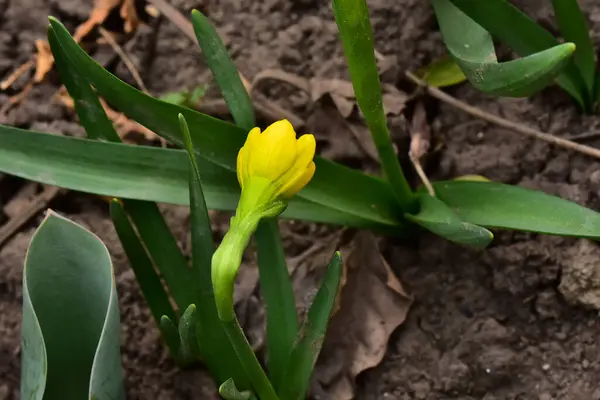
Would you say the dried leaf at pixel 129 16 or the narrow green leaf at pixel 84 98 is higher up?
the narrow green leaf at pixel 84 98

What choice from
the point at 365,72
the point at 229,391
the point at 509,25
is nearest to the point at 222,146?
the point at 365,72

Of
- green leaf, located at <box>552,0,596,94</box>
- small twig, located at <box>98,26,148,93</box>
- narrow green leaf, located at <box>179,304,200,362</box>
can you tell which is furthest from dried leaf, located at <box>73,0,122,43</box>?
green leaf, located at <box>552,0,596,94</box>

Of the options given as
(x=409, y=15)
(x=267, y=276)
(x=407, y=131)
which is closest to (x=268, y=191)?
(x=267, y=276)

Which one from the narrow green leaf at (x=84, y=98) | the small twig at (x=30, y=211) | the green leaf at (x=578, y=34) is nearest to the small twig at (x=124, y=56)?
the small twig at (x=30, y=211)

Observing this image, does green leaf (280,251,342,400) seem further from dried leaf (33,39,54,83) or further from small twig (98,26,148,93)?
dried leaf (33,39,54,83)

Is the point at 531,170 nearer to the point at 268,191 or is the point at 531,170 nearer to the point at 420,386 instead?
the point at 420,386

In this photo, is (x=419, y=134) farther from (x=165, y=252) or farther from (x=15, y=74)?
(x=15, y=74)

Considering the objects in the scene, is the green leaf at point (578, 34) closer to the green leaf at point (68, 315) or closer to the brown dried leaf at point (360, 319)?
the brown dried leaf at point (360, 319)
